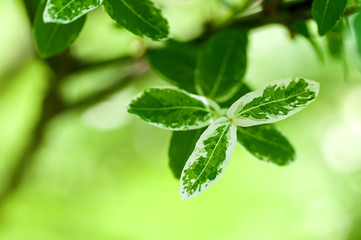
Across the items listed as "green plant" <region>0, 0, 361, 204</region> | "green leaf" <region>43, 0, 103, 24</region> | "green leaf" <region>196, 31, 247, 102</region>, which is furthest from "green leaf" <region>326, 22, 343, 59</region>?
"green leaf" <region>43, 0, 103, 24</region>

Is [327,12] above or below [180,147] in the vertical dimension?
above

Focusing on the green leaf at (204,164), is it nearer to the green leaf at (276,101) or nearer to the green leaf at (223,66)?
the green leaf at (276,101)

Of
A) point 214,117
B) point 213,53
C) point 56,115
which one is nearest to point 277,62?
point 56,115

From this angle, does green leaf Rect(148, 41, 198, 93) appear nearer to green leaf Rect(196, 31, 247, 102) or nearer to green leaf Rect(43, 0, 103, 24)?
green leaf Rect(196, 31, 247, 102)

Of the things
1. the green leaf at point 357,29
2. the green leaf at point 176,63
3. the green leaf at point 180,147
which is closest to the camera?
the green leaf at point 357,29

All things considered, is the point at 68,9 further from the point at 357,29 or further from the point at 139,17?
the point at 357,29

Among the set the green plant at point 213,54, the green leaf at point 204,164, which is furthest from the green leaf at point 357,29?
the green leaf at point 204,164

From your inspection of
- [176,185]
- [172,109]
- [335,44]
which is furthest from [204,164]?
[176,185]
